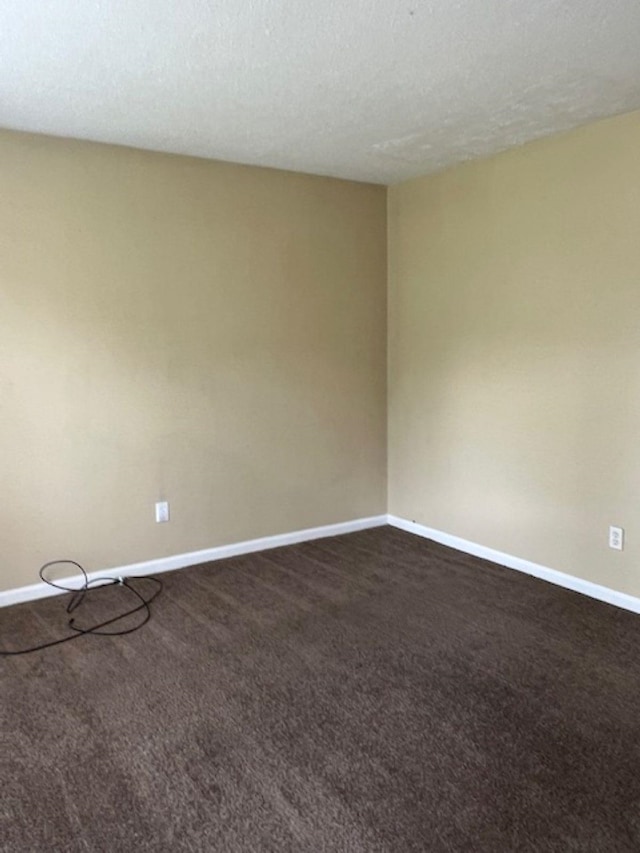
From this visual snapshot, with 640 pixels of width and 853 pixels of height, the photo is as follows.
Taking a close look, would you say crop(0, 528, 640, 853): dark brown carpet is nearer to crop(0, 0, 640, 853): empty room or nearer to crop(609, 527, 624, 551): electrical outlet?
crop(0, 0, 640, 853): empty room

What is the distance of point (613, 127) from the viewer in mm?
3189

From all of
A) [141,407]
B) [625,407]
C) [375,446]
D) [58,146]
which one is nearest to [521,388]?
[625,407]

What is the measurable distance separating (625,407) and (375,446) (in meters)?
1.87

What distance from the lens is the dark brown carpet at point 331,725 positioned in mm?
1865

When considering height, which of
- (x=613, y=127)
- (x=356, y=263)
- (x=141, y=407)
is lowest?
(x=141, y=407)

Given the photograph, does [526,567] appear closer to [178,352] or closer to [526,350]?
[526,350]

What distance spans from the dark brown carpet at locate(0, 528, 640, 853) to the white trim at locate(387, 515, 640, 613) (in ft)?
0.30

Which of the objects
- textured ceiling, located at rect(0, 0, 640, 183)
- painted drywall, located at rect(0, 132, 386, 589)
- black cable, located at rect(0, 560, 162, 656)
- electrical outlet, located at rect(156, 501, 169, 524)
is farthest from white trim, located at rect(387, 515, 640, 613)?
textured ceiling, located at rect(0, 0, 640, 183)

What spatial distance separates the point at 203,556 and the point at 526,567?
1.91 meters

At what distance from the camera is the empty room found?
82.0 inches

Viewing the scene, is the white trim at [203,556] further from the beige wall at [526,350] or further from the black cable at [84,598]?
the beige wall at [526,350]

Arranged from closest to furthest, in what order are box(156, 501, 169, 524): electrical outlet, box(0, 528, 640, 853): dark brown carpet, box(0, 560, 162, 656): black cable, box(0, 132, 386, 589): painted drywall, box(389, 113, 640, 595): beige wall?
box(0, 528, 640, 853): dark brown carpet
box(0, 560, 162, 656): black cable
box(389, 113, 640, 595): beige wall
box(0, 132, 386, 589): painted drywall
box(156, 501, 169, 524): electrical outlet

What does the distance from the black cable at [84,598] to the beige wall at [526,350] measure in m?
1.96

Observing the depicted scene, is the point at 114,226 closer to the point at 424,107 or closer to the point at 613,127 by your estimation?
the point at 424,107
